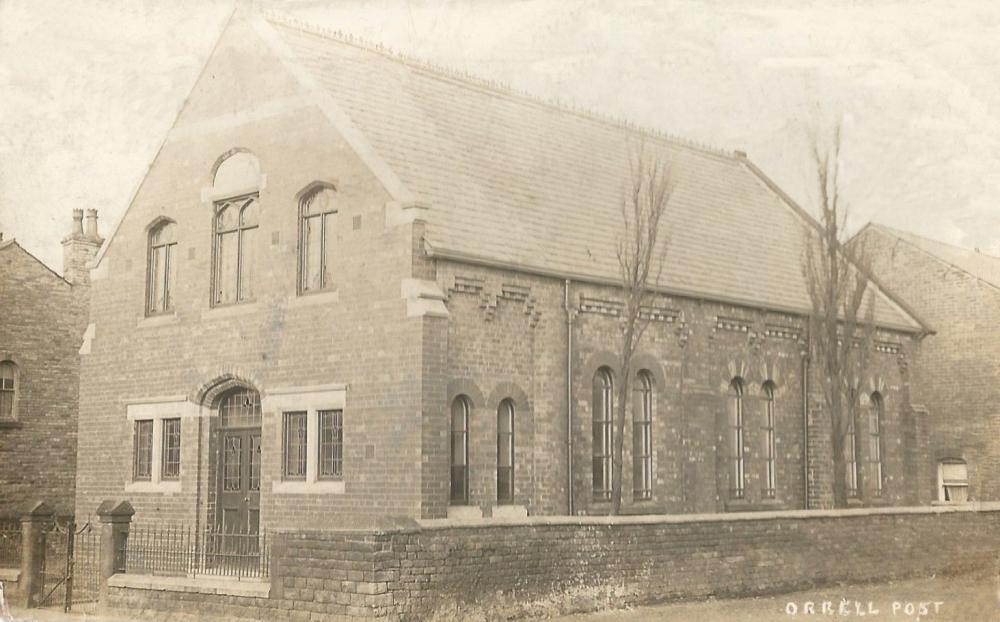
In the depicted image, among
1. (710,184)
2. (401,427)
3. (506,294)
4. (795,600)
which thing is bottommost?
(795,600)

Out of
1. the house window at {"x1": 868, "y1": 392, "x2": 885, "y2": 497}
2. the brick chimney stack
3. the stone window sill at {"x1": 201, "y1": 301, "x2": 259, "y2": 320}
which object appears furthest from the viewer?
the brick chimney stack

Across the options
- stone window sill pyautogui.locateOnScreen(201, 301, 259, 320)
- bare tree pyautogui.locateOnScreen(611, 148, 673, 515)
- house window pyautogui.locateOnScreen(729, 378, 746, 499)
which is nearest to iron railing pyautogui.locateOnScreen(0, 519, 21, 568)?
stone window sill pyautogui.locateOnScreen(201, 301, 259, 320)

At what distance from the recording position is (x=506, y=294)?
23.1 m

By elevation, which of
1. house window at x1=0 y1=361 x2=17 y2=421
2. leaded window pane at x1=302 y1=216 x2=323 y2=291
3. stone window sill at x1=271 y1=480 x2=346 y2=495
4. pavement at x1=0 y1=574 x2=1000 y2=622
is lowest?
pavement at x1=0 y1=574 x2=1000 y2=622

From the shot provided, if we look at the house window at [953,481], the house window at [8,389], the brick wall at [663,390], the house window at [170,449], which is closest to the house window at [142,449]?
the house window at [170,449]

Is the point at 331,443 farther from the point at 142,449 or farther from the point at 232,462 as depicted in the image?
the point at 142,449

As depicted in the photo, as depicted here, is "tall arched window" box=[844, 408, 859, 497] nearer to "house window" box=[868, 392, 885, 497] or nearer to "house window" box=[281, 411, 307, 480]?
"house window" box=[868, 392, 885, 497]

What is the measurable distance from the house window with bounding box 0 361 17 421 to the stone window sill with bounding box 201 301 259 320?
871 cm

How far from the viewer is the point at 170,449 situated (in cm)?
2523

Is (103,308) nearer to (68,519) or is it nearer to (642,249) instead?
(68,519)

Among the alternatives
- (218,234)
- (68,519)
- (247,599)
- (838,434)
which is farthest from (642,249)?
(68,519)

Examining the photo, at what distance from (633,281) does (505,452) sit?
4.34m

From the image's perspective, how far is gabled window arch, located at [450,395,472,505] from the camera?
22.1 meters

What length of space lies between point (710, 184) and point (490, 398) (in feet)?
39.1
